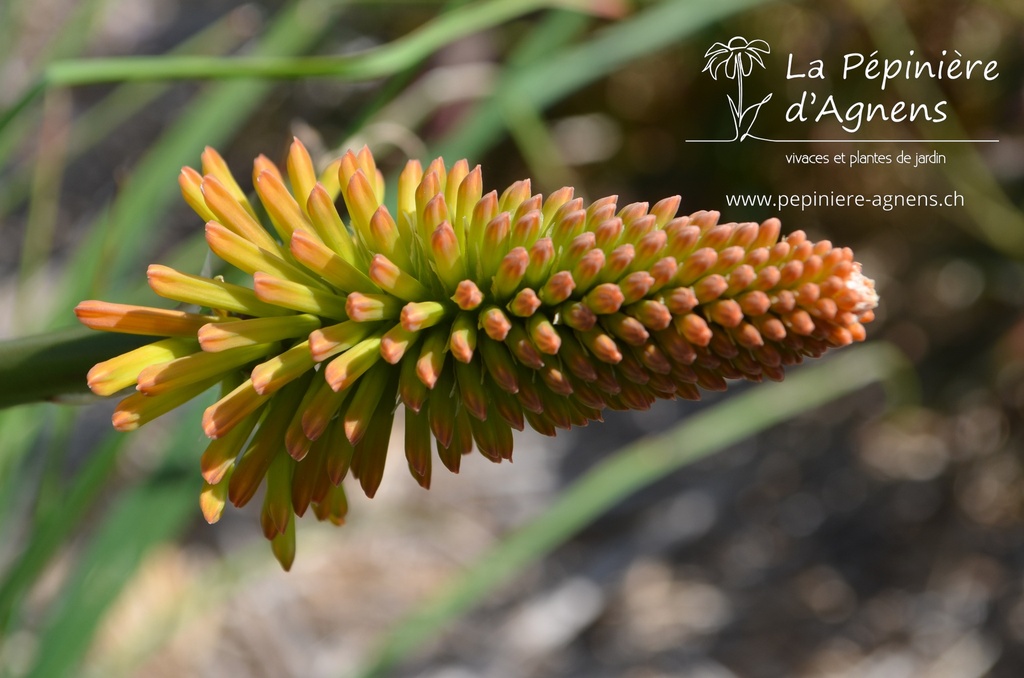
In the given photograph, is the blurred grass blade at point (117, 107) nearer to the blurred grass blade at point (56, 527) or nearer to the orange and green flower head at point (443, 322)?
the blurred grass blade at point (56, 527)

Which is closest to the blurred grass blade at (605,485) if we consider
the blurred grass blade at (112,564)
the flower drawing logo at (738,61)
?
the blurred grass blade at (112,564)

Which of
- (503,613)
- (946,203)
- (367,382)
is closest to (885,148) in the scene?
(946,203)

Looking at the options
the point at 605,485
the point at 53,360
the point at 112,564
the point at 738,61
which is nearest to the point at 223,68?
the point at 53,360

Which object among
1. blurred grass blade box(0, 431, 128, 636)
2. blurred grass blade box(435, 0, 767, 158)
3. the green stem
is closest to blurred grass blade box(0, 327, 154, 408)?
the green stem

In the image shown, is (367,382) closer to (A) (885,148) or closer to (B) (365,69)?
(B) (365,69)

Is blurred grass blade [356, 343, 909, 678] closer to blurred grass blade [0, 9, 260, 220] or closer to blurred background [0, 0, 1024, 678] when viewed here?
blurred background [0, 0, 1024, 678]
